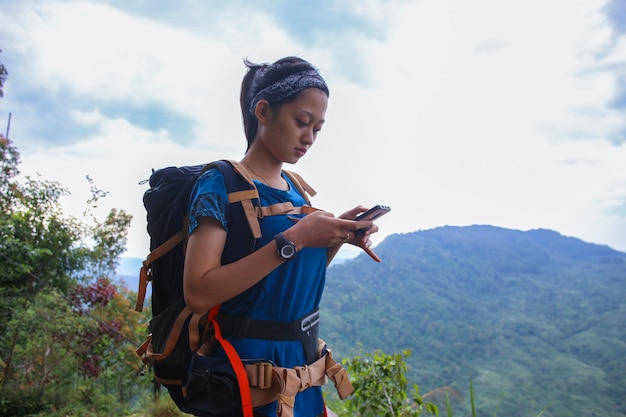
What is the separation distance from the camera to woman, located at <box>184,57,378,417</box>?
0.85 m

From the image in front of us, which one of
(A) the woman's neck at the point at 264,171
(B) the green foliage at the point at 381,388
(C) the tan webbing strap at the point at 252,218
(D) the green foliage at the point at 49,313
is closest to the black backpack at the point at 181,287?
(C) the tan webbing strap at the point at 252,218

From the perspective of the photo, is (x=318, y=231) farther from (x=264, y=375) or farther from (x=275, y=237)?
(x=264, y=375)

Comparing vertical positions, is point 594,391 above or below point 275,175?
below

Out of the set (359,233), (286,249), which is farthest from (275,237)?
(359,233)

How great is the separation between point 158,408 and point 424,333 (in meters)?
32.4

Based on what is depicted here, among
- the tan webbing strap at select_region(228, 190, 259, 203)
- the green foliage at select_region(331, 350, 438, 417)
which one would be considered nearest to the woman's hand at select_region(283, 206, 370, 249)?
the tan webbing strap at select_region(228, 190, 259, 203)

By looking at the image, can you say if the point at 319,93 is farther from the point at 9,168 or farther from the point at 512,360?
the point at 512,360

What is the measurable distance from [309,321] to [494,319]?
43923 mm

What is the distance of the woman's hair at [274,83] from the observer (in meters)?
1.04

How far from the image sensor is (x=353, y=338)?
92.8 ft

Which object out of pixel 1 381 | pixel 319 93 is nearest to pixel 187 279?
pixel 319 93

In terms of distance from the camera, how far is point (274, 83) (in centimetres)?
108

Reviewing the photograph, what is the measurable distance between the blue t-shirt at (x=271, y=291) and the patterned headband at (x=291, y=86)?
22 cm

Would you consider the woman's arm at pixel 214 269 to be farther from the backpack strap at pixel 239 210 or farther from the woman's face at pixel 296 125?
the woman's face at pixel 296 125
